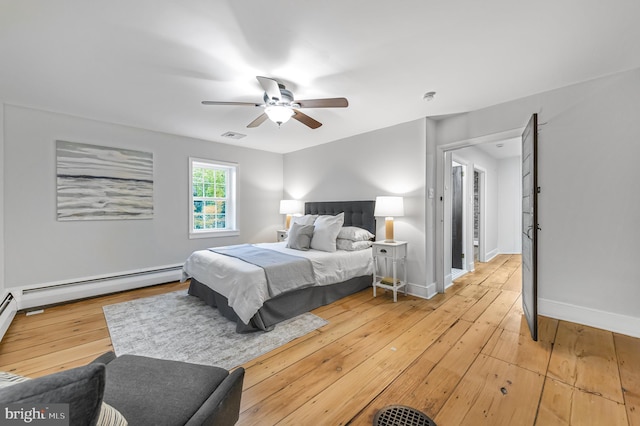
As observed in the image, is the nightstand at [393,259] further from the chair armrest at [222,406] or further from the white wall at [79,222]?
the white wall at [79,222]

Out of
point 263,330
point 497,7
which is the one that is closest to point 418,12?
point 497,7

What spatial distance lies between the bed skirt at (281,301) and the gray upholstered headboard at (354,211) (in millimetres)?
884

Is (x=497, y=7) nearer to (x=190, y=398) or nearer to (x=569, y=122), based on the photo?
(x=569, y=122)

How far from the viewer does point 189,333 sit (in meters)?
2.52

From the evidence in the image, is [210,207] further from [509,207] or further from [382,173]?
[509,207]

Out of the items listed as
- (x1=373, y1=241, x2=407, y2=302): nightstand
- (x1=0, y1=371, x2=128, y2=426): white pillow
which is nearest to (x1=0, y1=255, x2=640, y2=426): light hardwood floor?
(x1=373, y1=241, x2=407, y2=302): nightstand

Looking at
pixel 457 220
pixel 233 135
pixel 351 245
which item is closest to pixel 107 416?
pixel 351 245

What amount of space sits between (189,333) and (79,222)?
240cm

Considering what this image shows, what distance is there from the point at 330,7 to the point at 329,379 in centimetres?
249

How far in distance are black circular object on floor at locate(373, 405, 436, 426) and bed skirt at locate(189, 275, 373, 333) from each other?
1365 millimetres

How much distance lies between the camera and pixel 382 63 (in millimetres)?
2186

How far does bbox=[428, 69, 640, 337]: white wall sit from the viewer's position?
2383mm

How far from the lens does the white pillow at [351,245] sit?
3.71 meters

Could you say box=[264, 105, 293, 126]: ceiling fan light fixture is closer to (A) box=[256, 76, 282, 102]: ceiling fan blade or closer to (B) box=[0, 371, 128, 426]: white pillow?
(A) box=[256, 76, 282, 102]: ceiling fan blade
